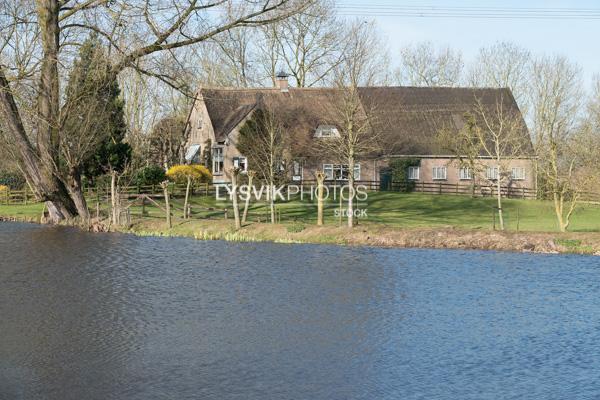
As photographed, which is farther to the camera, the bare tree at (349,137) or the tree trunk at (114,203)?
the tree trunk at (114,203)

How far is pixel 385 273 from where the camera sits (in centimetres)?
2819

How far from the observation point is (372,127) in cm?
6331

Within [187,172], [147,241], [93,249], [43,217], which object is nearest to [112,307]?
[93,249]

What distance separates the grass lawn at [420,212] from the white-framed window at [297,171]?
7.34 m

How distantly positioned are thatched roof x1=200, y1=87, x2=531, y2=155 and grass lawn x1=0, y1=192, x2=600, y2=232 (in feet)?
25.9

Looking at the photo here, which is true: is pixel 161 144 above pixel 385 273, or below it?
above

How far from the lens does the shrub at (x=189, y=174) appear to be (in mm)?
59969

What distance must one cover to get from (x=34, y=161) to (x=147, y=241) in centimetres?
823

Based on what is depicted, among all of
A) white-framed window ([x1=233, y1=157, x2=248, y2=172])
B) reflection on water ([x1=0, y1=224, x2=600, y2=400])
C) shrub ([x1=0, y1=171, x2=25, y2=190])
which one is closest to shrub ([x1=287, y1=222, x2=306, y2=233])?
reflection on water ([x1=0, y1=224, x2=600, y2=400])

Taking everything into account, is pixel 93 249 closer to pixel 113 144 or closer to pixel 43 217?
pixel 43 217

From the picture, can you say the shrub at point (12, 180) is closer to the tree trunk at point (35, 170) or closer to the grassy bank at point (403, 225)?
the grassy bank at point (403, 225)

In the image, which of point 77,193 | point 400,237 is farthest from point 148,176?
point 400,237

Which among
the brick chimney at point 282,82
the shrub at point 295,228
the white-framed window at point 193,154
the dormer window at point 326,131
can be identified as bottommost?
the shrub at point 295,228

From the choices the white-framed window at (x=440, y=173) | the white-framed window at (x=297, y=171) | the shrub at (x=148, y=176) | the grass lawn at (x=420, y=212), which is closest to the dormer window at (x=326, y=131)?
the white-framed window at (x=297, y=171)
